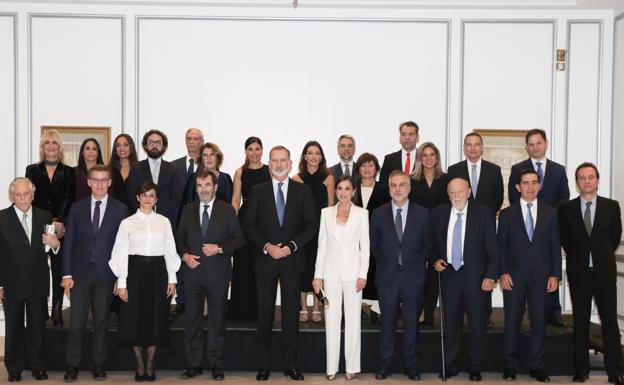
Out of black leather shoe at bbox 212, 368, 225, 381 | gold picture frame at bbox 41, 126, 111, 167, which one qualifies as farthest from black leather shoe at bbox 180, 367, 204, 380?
gold picture frame at bbox 41, 126, 111, 167

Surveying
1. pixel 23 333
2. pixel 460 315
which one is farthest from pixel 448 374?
pixel 23 333

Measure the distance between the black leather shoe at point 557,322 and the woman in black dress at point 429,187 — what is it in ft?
3.33

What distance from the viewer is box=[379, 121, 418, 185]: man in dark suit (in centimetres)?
568

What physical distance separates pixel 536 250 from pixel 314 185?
1.80 metres

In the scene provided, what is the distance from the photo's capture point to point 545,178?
18.4 ft

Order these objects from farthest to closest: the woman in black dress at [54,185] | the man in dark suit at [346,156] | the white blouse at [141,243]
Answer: the man in dark suit at [346,156] → the woman in black dress at [54,185] → the white blouse at [141,243]

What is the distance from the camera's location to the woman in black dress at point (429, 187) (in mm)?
5430

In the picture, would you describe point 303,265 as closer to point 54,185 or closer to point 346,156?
point 346,156

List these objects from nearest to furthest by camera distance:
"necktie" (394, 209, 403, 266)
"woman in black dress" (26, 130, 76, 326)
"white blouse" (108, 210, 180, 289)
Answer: "white blouse" (108, 210, 180, 289) → "necktie" (394, 209, 403, 266) → "woman in black dress" (26, 130, 76, 326)

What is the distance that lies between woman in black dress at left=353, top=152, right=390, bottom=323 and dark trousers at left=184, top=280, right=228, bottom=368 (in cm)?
121

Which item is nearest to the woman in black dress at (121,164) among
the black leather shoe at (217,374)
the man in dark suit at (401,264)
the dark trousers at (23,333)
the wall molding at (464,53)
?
the dark trousers at (23,333)

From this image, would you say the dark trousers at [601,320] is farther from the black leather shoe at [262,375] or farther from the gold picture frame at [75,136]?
the gold picture frame at [75,136]

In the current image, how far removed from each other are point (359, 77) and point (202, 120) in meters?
1.78

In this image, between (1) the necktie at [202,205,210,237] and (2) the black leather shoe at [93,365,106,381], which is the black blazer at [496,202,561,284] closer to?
(1) the necktie at [202,205,210,237]
